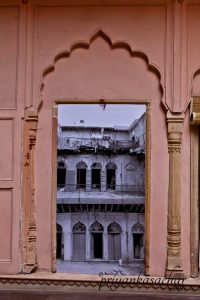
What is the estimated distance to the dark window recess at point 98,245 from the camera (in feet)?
12.8

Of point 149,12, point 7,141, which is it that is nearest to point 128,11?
point 149,12

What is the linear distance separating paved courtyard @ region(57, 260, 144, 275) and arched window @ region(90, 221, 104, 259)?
73 mm

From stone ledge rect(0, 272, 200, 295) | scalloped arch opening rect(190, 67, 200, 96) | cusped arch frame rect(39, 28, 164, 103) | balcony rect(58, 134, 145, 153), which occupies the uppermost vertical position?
cusped arch frame rect(39, 28, 164, 103)

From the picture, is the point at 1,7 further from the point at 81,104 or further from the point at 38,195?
the point at 38,195

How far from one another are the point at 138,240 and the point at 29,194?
108 cm

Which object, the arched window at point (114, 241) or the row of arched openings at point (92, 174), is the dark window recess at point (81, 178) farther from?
the arched window at point (114, 241)

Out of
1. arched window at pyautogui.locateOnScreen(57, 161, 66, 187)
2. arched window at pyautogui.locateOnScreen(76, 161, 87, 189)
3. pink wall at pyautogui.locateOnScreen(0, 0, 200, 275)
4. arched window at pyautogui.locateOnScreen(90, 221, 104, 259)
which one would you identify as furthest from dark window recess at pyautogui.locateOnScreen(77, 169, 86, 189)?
arched window at pyautogui.locateOnScreen(90, 221, 104, 259)

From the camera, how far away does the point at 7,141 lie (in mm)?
3875

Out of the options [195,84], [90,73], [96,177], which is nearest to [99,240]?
[96,177]

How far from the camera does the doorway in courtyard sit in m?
3.90

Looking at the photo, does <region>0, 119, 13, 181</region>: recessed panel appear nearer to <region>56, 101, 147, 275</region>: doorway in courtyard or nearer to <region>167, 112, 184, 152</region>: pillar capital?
<region>56, 101, 147, 275</region>: doorway in courtyard

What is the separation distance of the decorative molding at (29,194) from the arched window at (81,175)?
16.4 inches

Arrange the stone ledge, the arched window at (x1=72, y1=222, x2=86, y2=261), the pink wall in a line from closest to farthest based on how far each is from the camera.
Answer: the stone ledge < the pink wall < the arched window at (x1=72, y1=222, x2=86, y2=261)

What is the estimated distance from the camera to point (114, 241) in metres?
3.92
